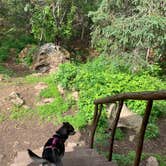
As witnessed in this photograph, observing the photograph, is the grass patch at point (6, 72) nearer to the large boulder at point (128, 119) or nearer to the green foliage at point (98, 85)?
the green foliage at point (98, 85)

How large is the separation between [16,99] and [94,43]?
455 centimetres

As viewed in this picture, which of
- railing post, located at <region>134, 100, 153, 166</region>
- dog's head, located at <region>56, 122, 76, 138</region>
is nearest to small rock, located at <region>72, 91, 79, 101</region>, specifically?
dog's head, located at <region>56, 122, 76, 138</region>

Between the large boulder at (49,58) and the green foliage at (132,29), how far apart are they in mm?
1892

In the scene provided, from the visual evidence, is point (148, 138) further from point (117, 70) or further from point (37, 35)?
point (37, 35)

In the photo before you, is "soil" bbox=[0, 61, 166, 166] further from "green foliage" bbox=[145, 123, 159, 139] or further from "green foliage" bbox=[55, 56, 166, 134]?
"green foliage" bbox=[55, 56, 166, 134]

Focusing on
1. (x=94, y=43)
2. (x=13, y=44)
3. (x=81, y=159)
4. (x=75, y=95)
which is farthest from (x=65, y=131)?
(x=13, y=44)

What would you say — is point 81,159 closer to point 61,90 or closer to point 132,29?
point 61,90

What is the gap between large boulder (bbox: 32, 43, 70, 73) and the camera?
14453 mm

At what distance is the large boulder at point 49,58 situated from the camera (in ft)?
47.4

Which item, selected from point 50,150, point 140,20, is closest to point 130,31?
point 140,20

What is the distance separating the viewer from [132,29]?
11.4m

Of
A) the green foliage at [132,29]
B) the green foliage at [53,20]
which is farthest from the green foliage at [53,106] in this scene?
the green foliage at [53,20]

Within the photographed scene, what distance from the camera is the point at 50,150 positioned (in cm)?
526

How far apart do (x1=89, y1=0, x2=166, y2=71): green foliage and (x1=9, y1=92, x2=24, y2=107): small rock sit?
3654 millimetres
